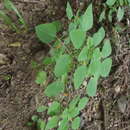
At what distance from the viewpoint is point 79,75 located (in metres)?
0.83

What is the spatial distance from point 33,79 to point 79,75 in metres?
0.78

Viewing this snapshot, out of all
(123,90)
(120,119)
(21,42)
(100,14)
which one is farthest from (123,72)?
(21,42)

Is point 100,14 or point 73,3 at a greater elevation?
→ point 73,3

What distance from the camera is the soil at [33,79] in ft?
4.22

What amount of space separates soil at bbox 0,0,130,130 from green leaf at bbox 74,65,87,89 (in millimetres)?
504

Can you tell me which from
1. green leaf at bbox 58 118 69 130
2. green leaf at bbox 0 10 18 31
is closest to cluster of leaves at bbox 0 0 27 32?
green leaf at bbox 0 10 18 31

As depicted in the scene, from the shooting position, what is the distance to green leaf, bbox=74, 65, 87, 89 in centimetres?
83

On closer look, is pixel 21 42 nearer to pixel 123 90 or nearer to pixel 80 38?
pixel 123 90

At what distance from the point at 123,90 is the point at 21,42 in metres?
0.74

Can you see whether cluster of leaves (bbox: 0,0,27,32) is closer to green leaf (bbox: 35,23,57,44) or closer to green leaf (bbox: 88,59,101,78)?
green leaf (bbox: 35,23,57,44)

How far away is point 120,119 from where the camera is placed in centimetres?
126

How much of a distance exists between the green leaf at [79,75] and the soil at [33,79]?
50cm

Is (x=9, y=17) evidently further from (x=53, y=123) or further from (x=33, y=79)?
(x=53, y=123)

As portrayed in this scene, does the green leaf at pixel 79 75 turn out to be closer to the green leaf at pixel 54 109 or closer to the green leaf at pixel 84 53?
the green leaf at pixel 84 53
